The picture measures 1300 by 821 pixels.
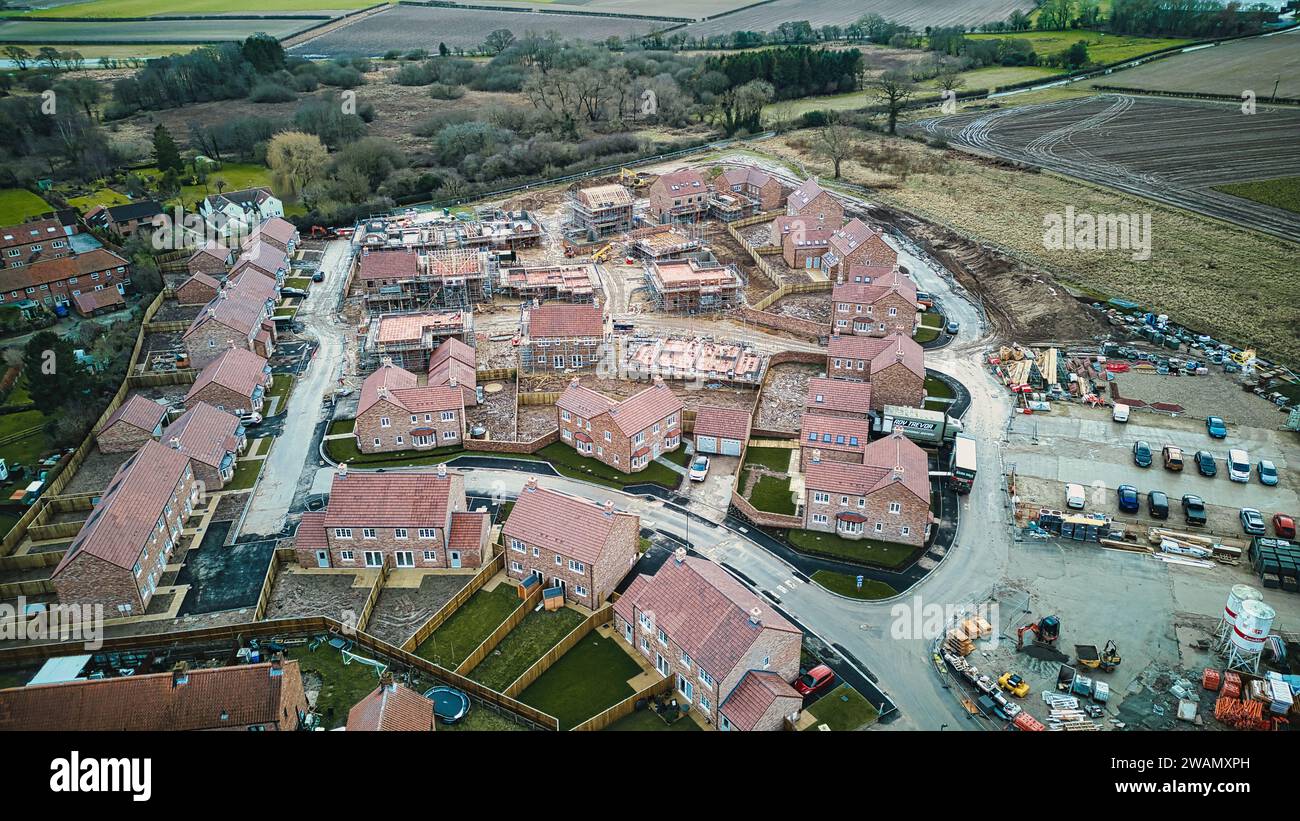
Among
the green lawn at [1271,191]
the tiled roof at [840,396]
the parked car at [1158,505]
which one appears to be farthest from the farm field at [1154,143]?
the tiled roof at [840,396]

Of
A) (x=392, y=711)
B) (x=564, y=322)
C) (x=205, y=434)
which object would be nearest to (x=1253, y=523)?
(x=392, y=711)

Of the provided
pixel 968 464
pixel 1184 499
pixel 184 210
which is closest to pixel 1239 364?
pixel 1184 499

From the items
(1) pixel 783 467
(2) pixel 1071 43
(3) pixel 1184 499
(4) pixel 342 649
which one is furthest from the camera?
(2) pixel 1071 43

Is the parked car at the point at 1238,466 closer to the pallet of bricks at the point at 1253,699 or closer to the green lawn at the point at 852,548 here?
the pallet of bricks at the point at 1253,699

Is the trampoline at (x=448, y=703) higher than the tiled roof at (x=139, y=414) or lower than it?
lower
